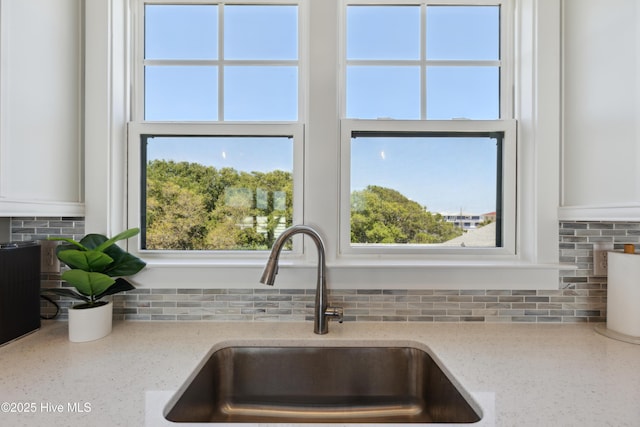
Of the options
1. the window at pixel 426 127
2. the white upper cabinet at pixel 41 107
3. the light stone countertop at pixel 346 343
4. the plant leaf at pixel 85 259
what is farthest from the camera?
the window at pixel 426 127

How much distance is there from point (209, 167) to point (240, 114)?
0.26 metres

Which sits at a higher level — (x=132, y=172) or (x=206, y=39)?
(x=206, y=39)

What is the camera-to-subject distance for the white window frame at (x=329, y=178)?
3.82 feet

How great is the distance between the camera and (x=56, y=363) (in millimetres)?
863

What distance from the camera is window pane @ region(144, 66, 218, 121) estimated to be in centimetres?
134

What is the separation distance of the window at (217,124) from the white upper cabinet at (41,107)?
223mm

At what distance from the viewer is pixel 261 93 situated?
134cm

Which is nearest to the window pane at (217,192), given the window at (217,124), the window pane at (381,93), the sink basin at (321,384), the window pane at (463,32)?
the window at (217,124)

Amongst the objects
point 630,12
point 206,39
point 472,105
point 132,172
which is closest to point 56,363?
point 132,172

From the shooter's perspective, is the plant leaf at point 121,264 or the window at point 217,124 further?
the window at point 217,124

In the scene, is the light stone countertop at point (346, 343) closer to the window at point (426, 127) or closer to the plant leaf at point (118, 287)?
the plant leaf at point (118, 287)

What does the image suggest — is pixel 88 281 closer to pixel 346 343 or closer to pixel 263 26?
pixel 346 343

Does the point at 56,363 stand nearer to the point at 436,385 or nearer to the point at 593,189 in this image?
the point at 436,385

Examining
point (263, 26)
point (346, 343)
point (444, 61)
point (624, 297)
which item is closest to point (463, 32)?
point (444, 61)
